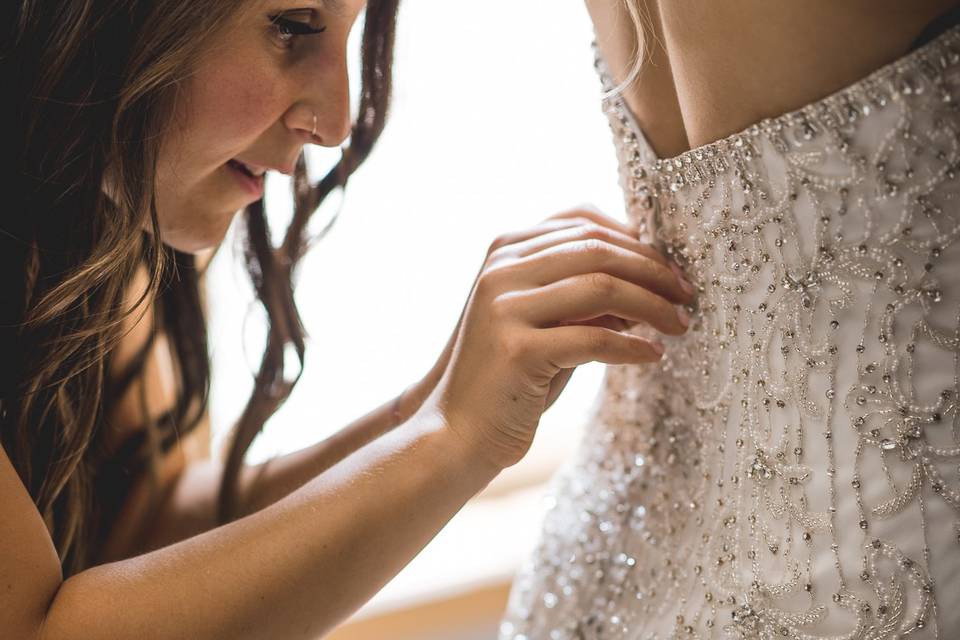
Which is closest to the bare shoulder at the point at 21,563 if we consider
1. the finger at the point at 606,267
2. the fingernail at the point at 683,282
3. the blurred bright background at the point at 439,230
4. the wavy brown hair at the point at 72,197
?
the wavy brown hair at the point at 72,197

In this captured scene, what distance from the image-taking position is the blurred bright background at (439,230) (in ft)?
5.34

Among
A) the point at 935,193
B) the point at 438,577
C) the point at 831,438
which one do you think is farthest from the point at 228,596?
the point at 438,577

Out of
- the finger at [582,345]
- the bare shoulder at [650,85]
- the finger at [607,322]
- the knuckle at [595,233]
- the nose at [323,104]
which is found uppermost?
the nose at [323,104]

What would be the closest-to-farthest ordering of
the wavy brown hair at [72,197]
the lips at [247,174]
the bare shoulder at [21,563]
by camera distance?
1. the bare shoulder at [21,563]
2. the wavy brown hair at [72,197]
3. the lips at [247,174]

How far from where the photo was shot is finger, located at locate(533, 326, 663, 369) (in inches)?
28.1

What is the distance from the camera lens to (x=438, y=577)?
169 centimetres

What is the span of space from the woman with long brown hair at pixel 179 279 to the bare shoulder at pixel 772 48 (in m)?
0.14

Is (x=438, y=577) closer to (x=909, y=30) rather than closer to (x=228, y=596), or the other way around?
(x=228, y=596)

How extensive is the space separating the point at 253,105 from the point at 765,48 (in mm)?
438

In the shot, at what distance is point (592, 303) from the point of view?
718 millimetres

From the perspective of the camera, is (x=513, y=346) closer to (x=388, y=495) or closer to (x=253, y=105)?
(x=388, y=495)

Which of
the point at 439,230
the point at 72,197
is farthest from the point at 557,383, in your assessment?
the point at 439,230

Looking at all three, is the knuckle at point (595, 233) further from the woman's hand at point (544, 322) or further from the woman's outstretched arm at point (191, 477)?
the woman's outstretched arm at point (191, 477)

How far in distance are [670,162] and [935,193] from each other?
0.59ft
